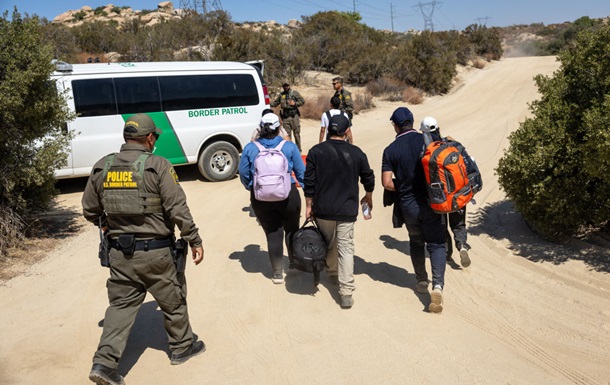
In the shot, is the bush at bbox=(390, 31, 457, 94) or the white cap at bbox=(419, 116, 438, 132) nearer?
the white cap at bbox=(419, 116, 438, 132)

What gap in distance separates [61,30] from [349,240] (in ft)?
94.7

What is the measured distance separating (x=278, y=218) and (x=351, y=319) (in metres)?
1.31

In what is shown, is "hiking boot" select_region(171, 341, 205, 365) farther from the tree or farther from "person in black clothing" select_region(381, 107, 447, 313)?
the tree

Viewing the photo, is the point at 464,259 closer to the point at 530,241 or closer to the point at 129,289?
the point at 530,241

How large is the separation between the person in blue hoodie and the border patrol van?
460 cm

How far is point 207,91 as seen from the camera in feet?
33.6

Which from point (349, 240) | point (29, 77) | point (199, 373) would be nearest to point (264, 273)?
point (349, 240)

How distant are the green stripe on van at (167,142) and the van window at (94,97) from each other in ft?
2.37

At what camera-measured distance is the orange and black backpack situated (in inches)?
186

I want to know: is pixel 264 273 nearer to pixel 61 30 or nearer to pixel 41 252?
pixel 41 252

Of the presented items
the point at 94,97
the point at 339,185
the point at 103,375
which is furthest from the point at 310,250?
the point at 94,97

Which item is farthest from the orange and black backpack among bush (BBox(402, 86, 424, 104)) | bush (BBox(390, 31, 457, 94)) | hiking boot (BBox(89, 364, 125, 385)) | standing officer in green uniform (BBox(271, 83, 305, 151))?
bush (BBox(390, 31, 457, 94))

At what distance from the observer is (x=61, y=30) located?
29.1m

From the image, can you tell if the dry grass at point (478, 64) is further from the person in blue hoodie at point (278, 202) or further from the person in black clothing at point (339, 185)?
the person in black clothing at point (339, 185)
